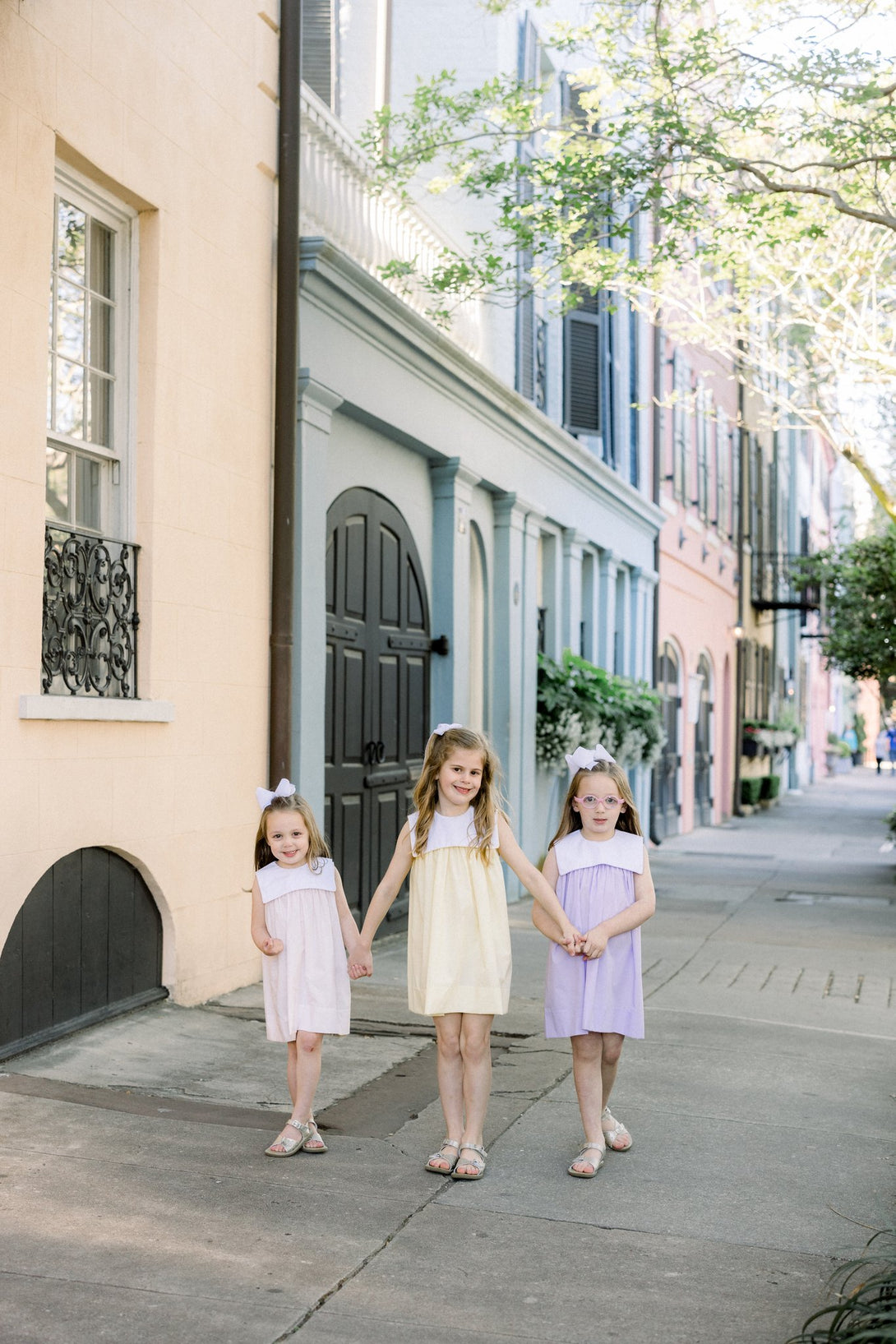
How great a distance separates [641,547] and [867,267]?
18.3ft

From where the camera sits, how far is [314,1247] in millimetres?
4000

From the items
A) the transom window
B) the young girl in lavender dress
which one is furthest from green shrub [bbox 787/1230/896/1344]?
the transom window

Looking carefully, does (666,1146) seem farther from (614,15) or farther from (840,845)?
(840,845)

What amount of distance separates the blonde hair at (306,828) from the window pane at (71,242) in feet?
9.86

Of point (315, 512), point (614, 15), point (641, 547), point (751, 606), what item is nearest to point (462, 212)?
point (614, 15)

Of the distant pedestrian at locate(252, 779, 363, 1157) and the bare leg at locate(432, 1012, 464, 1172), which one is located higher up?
the distant pedestrian at locate(252, 779, 363, 1157)

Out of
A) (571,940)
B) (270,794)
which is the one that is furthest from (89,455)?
(571,940)

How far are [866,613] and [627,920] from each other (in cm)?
1321

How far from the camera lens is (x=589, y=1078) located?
4926 mm

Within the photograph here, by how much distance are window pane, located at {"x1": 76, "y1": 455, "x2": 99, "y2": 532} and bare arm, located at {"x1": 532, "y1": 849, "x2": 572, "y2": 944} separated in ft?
9.78

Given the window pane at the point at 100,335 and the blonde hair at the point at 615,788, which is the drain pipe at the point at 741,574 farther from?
the blonde hair at the point at 615,788

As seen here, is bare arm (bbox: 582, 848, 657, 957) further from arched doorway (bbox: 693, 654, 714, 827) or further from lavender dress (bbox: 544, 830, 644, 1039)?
arched doorway (bbox: 693, 654, 714, 827)

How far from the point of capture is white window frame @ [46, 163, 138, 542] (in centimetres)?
694

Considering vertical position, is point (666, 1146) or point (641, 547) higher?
point (641, 547)
